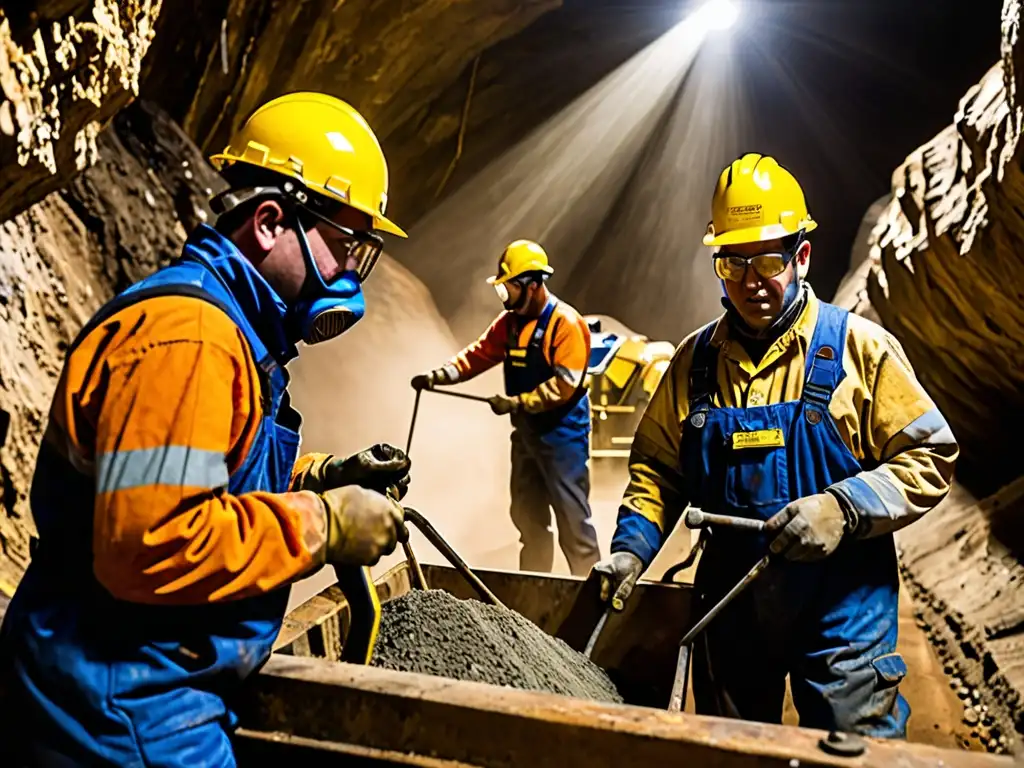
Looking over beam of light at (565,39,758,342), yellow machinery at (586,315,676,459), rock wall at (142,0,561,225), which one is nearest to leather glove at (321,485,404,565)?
rock wall at (142,0,561,225)

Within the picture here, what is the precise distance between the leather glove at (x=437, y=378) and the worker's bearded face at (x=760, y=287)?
2.97 meters

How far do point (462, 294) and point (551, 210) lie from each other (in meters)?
3.22

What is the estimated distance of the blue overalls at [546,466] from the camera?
468 cm

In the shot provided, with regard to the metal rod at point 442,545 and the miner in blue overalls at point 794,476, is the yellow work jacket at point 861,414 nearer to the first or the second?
the miner in blue overalls at point 794,476

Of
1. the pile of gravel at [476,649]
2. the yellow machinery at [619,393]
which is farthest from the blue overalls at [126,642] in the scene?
the yellow machinery at [619,393]

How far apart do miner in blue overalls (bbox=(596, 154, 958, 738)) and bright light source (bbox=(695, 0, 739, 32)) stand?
15.2 metres

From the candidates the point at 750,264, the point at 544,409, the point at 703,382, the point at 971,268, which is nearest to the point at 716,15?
the point at 971,268

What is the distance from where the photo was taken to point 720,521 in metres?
2.09

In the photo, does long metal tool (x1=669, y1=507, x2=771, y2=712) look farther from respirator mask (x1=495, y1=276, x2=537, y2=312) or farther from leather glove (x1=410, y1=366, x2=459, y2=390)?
leather glove (x1=410, y1=366, x2=459, y2=390)

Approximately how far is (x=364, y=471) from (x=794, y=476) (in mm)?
1179

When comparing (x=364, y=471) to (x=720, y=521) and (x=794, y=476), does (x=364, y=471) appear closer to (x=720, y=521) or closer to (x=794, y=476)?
(x=720, y=521)

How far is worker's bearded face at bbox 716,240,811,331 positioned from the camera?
2234mm

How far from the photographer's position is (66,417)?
130 centimetres

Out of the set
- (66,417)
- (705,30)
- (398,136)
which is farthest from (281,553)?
(705,30)
